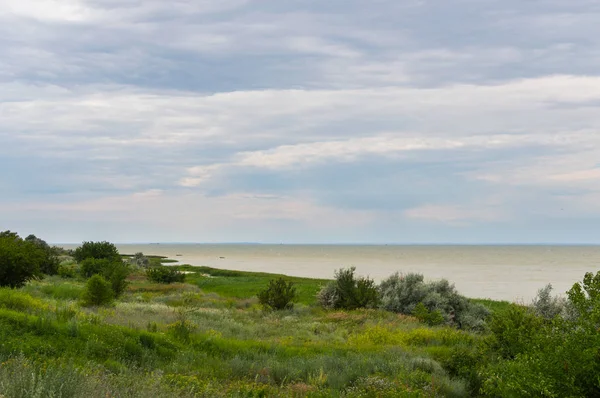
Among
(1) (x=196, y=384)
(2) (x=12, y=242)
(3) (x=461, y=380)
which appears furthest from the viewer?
(2) (x=12, y=242)

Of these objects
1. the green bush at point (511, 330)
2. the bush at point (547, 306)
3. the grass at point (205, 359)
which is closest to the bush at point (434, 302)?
the bush at point (547, 306)

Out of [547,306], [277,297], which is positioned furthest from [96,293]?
[547,306]

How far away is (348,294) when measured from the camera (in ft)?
93.5

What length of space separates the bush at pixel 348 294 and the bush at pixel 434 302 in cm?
73

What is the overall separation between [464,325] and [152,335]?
15.7 m

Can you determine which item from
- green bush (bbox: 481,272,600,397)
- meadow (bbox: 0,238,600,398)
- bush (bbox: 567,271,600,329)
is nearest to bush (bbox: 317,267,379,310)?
meadow (bbox: 0,238,600,398)

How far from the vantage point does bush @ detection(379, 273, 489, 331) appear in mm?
25375

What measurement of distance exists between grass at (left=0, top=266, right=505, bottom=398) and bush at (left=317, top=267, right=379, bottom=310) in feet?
24.9

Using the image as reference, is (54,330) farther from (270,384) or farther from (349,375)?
(349,375)

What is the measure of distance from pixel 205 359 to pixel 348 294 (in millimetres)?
16259

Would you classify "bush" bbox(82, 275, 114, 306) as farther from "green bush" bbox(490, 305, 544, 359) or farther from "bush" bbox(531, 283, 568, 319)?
"bush" bbox(531, 283, 568, 319)

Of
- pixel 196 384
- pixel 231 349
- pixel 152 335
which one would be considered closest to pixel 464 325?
pixel 231 349

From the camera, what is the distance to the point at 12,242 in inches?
1072

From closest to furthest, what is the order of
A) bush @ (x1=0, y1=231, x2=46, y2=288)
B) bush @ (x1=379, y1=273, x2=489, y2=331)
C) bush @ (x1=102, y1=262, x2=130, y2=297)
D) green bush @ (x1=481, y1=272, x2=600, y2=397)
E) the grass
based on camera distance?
green bush @ (x1=481, y1=272, x2=600, y2=397) → the grass → bush @ (x1=379, y1=273, x2=489, y2=331) → bush @ (x1=0, y1=231, x2=46, y2=288) → bush @ (x1=102, y1=262, x2=130, y2=297)
